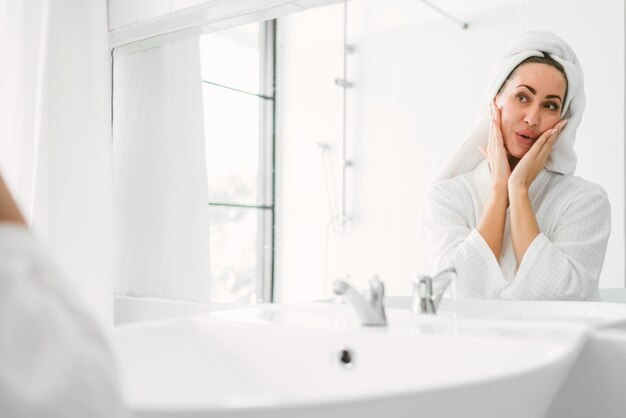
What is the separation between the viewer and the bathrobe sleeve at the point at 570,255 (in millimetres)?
1112

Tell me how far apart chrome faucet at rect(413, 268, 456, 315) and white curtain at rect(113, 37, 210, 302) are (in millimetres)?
564

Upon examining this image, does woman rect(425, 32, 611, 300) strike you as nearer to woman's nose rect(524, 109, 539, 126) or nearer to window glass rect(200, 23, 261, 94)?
woman's nose rect(524, 109, 539, 126)

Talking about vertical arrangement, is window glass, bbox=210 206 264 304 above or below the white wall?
below

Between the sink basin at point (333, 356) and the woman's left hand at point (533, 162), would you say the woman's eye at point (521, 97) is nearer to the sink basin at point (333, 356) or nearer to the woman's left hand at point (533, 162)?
the woman's left hand at point (533, 162)

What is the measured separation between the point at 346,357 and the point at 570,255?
1.51 ft

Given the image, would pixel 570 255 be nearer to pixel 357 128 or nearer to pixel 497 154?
pixel 497 154

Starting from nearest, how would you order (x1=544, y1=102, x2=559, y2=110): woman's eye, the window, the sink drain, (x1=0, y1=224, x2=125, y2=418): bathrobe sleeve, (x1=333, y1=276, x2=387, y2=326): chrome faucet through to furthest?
(x1=0, y1=224, x2=125, y2=418): bathrobe sleeve < the sink drain < (x1=333, y1=276, x2=387, y2=326): chrome faucet < (x1=544, y1=102, x2=559, y2=110): woman's eye < the window

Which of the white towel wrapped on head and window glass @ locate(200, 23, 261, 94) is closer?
the white towel wrapped on head

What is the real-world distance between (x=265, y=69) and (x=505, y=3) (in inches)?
20.0

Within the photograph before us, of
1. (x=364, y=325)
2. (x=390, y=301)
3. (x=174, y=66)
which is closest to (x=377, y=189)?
(x=390, y=301)

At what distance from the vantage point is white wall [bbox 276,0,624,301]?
1.11 meters

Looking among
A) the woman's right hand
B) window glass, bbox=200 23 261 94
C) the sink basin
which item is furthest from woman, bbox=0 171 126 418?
window glass, bbox=200 23 261 94

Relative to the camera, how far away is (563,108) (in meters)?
1.16

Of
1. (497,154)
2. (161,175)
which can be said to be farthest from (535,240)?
(161,175)
